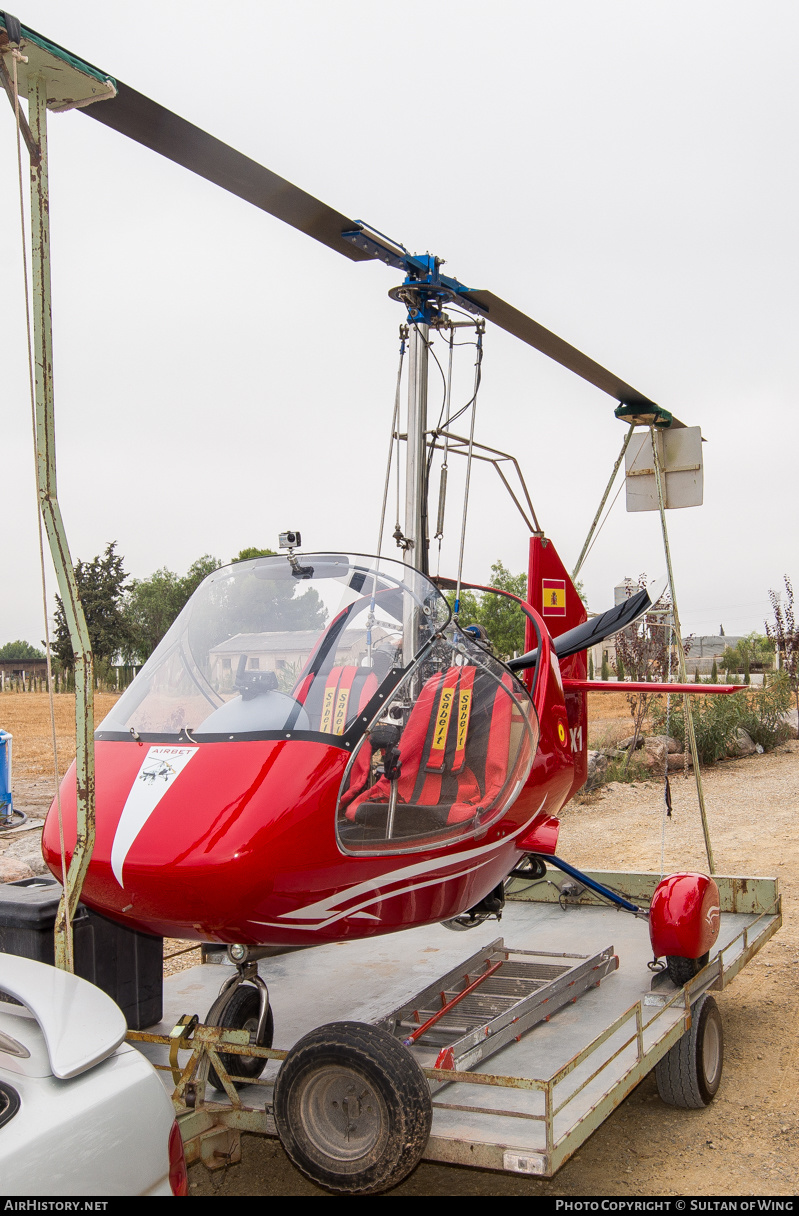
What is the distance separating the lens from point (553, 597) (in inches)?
250

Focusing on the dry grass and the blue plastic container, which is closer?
the blue plastic container

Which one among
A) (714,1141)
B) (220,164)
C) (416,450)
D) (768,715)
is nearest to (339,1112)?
(714,1141)

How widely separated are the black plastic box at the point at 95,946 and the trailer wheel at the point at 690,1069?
7.16 ft

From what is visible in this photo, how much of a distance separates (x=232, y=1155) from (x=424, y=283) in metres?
3.69

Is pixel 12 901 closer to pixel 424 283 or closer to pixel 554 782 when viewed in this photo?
pixel 554 782

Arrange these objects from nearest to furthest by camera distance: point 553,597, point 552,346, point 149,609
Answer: point 552,346 < point 553,597 < point 149,609

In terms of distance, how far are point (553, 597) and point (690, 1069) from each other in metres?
2.89

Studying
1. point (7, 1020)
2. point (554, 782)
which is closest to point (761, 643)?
point (554, 782)

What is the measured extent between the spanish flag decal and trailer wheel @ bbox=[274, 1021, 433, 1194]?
11.8 feet

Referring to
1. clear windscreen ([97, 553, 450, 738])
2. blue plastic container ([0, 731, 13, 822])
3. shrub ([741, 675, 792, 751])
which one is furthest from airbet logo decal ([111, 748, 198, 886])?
shrub ([741, 675, 792, 751])

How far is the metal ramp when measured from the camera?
12.4 feet

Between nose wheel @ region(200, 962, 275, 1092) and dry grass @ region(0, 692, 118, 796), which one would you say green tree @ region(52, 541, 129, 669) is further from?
nose wheel @ region(200, 962, 275, 1092)

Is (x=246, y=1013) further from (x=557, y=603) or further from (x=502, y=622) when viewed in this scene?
(x=502, y=622)

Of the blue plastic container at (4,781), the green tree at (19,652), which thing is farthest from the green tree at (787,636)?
the green tree at (19,652)
